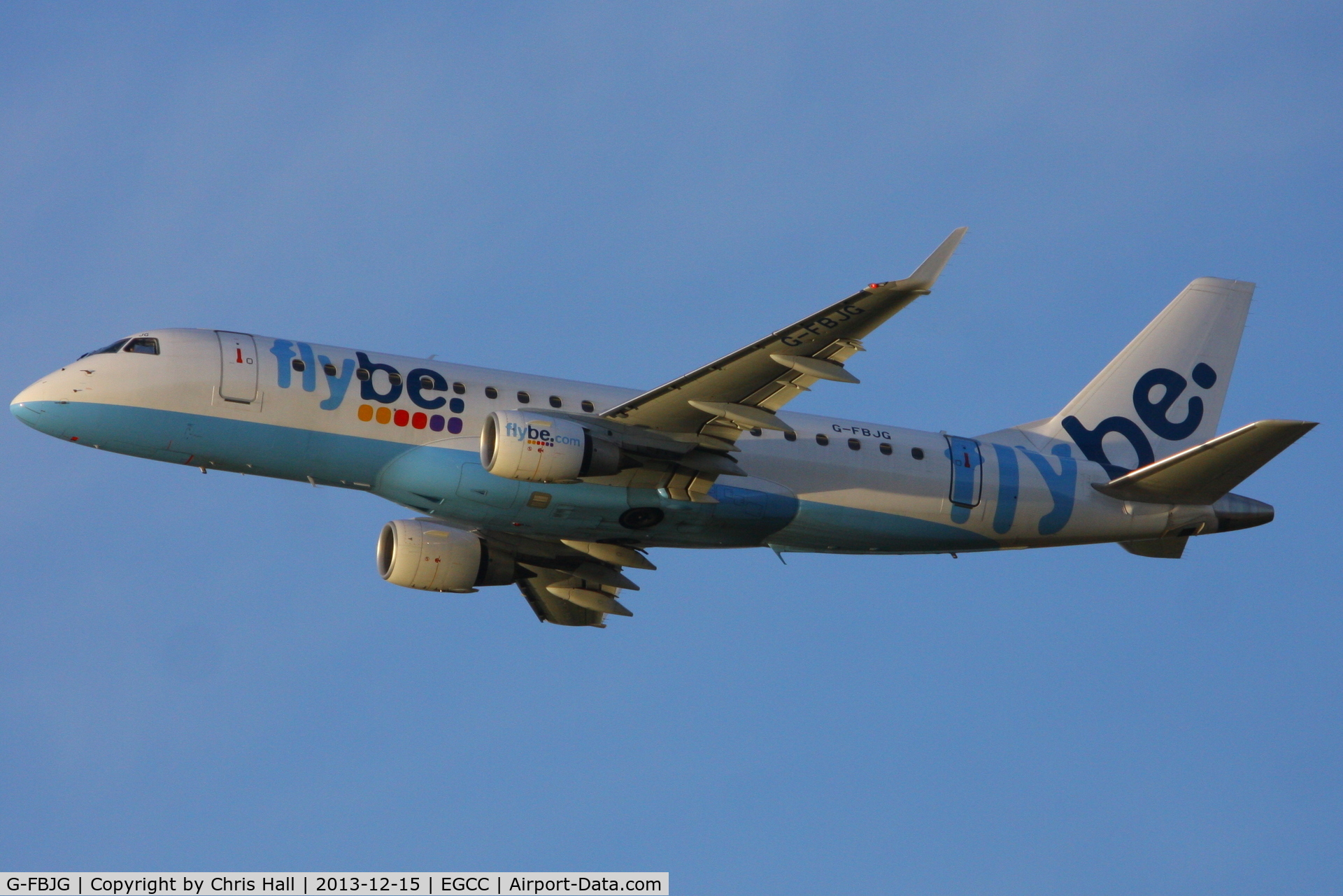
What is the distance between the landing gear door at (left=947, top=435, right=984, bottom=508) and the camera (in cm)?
3916

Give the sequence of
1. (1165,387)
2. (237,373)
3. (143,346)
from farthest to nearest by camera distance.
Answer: (1165,387) → (143,346) → (237,373)

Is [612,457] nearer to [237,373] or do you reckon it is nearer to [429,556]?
[429,556]

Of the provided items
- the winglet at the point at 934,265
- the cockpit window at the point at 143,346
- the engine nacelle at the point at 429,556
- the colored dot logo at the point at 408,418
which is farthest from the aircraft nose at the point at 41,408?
the winglet at the point at 934,265

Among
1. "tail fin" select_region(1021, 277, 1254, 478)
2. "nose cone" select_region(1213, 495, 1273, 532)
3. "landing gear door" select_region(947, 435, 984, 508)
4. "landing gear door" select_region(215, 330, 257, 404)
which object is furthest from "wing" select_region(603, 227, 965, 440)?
"nose cone" select_region(1213, 495, 1273, 532)

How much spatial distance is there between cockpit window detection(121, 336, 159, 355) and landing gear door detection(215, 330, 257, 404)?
148 cm

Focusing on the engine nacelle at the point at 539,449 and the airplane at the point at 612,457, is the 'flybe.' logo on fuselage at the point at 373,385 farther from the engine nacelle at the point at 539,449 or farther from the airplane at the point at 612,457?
the engine nacelle at the point at 539,449

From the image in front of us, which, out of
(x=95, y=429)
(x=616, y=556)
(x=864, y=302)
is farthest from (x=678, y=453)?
(x=95, y=429)

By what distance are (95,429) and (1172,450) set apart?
28289mm

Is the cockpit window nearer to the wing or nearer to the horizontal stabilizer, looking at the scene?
the wing

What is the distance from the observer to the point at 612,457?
3472cm

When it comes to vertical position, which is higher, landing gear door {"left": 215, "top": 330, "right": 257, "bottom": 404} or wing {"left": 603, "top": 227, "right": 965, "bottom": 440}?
landing gear door {"left": 215, "top": 330, "right": 257, "bottom": 404}

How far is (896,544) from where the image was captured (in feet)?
128

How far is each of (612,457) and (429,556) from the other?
6.72 m

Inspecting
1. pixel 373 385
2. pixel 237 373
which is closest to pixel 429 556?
pixel 373 385
